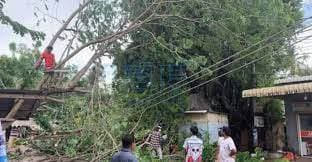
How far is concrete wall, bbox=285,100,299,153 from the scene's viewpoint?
16.0 meters

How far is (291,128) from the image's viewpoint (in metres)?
16.1

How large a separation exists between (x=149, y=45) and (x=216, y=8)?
2.98 m

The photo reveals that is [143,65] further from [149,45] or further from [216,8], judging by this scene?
[216,8]

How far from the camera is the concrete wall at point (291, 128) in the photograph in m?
16.0

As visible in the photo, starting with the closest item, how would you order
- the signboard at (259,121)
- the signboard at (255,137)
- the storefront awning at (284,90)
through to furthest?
the storefront awning at (284,90), the signboard at (255,137), the signboard at (259,121)

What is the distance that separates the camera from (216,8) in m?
13.9

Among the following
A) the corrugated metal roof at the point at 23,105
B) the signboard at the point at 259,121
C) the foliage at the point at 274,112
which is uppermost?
the foliage at the point at 274,112

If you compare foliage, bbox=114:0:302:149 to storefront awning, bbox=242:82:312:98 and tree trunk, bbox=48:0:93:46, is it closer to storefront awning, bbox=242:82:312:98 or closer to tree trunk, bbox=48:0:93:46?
storefront awning, bbox=242:82:312:98

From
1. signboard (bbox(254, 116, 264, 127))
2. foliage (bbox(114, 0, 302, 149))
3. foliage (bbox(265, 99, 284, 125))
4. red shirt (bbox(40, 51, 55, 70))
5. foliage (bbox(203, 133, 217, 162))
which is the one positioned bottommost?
foliage (bbox(203, 133, 217, 162))

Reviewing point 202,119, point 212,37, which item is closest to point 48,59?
point 212,37

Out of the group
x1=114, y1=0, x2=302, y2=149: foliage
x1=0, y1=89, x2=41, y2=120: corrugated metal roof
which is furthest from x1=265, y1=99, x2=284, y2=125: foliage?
x1=0, y1=89, x2=41, y2=120: corrugated metal roof

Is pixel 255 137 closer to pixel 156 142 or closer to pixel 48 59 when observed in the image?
pixel 156 142

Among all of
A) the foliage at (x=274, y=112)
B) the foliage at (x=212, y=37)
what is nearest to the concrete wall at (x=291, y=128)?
the foliage at (x=212, y=37)

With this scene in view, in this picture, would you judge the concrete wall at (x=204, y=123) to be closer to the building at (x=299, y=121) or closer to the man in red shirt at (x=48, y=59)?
the building at (x=299, y=121)
